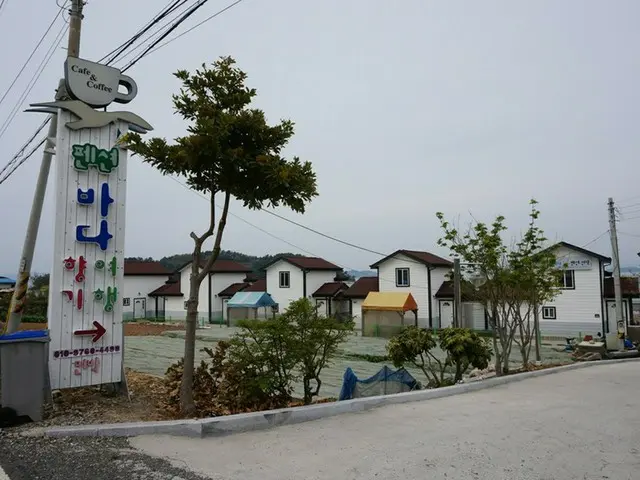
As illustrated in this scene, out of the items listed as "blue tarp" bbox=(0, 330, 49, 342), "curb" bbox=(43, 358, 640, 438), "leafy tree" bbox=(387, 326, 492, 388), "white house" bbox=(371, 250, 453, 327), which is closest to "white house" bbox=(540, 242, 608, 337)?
"white house" bbox=(371, 250, 453, 327)

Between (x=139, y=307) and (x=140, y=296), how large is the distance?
111cm

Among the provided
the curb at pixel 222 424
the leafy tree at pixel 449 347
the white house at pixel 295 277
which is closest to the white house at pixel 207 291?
the white house at pixel 295 277

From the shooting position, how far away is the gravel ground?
436cm

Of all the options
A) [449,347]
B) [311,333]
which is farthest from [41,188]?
[449,347]

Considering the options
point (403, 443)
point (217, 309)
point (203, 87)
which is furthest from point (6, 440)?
point (217, 309)

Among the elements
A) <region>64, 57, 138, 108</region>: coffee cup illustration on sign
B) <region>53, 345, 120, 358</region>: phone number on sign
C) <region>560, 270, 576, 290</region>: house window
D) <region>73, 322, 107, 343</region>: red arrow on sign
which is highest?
<region>64, 57, 138, 108</region>: coffee cup illustration on sign

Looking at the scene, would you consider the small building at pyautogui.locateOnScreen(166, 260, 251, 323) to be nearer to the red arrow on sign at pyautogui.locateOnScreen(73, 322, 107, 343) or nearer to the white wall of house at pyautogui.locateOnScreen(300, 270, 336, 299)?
the white wall of house at pyautogui.locateOnScreen(300, 270, 336, 299)

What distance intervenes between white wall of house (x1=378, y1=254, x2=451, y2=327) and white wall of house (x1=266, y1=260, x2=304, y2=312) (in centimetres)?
778

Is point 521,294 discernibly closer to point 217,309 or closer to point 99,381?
point 99,381

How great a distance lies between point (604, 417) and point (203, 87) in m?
7.36

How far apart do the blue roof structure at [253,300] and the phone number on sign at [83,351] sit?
105ft

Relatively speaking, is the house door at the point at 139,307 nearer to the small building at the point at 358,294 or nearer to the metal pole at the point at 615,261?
the small building at the point at 358,294

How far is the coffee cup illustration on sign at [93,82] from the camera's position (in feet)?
24.2

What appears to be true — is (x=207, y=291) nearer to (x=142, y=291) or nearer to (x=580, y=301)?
(x=142, y=291)
